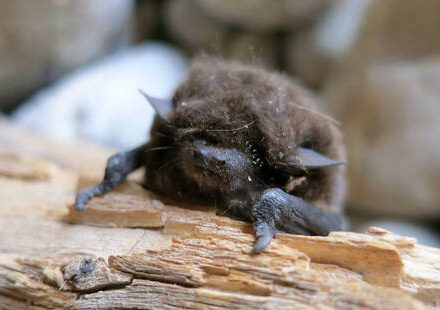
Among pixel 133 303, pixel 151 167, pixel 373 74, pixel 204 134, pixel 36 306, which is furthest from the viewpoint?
pixel 373 74

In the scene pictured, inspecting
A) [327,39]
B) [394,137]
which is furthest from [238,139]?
[327,39]

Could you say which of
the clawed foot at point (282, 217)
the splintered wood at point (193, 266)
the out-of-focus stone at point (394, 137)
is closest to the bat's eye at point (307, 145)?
the clawed foot at point (282, 217)

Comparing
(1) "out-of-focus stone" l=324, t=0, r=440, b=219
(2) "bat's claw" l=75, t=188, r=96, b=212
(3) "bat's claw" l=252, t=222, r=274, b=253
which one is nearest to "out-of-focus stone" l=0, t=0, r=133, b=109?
(1) "out-of-focus stone" l=324, t=0, r=440, b=219

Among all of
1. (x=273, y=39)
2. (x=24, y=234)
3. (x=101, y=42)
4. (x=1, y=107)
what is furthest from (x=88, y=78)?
(x=24, y=234)

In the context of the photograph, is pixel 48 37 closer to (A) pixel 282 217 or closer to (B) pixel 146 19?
(B) pixel 146 19

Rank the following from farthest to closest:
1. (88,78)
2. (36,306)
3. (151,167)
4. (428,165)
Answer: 1. (88,78)
2. (428,165)
3. (151,167)
4. (36,306)

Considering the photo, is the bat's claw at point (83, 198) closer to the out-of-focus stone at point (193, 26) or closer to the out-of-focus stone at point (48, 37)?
the out-of-focus stone at point (48, 37)

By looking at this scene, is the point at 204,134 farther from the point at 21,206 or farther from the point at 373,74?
the point at 373,74
